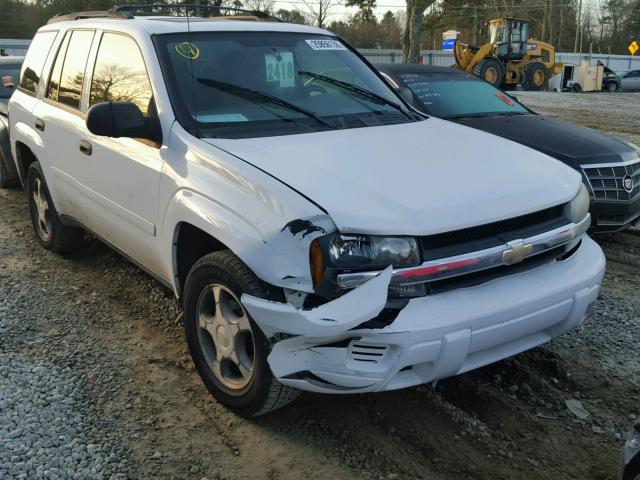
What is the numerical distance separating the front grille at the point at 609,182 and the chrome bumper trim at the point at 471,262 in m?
2.92

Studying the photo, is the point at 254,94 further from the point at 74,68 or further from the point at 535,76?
the point at 535,76

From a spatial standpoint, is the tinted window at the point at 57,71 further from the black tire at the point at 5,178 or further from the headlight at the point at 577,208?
the headlight at the point at 577,208

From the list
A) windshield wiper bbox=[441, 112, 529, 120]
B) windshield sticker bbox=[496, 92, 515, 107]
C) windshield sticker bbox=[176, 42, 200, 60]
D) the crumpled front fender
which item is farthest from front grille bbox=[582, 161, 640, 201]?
the crumpled front fender

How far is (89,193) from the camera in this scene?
4.26 metres

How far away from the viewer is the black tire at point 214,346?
280 centimetres

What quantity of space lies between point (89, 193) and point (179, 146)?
4.03 ft

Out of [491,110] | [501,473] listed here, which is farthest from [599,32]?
[501,473]

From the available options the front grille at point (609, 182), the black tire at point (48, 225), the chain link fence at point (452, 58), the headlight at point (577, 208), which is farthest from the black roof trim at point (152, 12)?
the chain link fence at point (452, 58)

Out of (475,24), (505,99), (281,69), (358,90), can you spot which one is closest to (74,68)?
(281,69)

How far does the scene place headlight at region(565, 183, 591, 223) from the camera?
10.7ft

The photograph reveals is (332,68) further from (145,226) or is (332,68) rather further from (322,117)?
(145,226)

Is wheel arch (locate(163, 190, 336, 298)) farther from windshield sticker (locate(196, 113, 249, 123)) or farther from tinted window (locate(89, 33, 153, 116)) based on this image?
tinted window (locate(89, 33, 153, 116))

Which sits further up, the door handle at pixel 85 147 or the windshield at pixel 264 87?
the windshield at pixel 264 87

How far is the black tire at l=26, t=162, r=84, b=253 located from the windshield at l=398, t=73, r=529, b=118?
364cm
